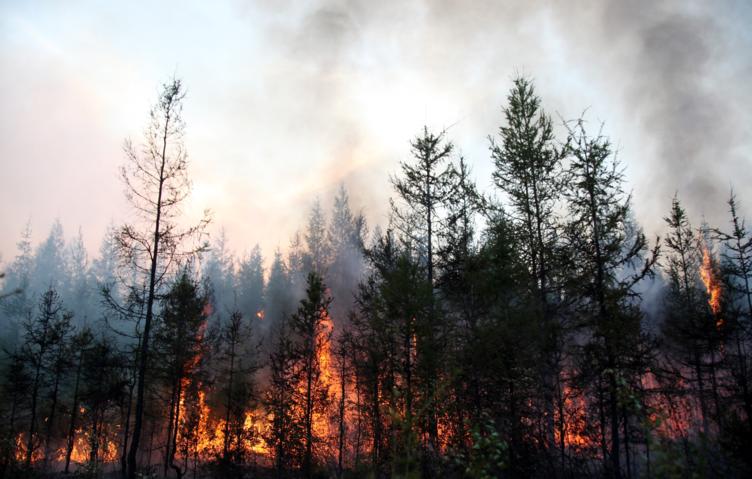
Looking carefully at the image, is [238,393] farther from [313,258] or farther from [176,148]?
[313,258]

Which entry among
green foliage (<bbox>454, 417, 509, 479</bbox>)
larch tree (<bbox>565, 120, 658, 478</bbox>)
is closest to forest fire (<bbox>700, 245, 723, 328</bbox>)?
larch tree (<bbox>565, 120, 658, 478</bbox>)

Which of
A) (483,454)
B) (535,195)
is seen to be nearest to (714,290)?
(535,195)

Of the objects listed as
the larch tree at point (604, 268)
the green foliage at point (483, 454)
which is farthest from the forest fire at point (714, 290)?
the green foliage at point (483, 454)

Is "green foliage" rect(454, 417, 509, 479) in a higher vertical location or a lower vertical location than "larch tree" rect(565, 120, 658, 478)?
lower

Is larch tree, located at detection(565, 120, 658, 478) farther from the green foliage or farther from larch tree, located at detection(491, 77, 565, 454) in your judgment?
the green foliage

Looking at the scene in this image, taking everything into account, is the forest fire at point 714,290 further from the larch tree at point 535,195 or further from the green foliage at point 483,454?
the green foliage at point 483,454

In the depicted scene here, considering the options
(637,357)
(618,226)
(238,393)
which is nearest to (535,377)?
(637,357)

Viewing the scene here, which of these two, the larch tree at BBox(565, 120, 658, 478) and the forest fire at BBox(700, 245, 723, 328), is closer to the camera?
the larch tree at BBox(565, 120, 658, 478)

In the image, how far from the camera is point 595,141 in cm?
1559

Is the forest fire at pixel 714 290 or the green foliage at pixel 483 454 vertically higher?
the forest fire at pixel 714 290

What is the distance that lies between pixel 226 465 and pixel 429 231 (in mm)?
15952

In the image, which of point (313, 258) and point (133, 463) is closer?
point (133, 463)

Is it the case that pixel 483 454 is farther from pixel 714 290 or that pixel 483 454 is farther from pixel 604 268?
pixel 714 290

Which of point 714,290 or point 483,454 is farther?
point 714,290
